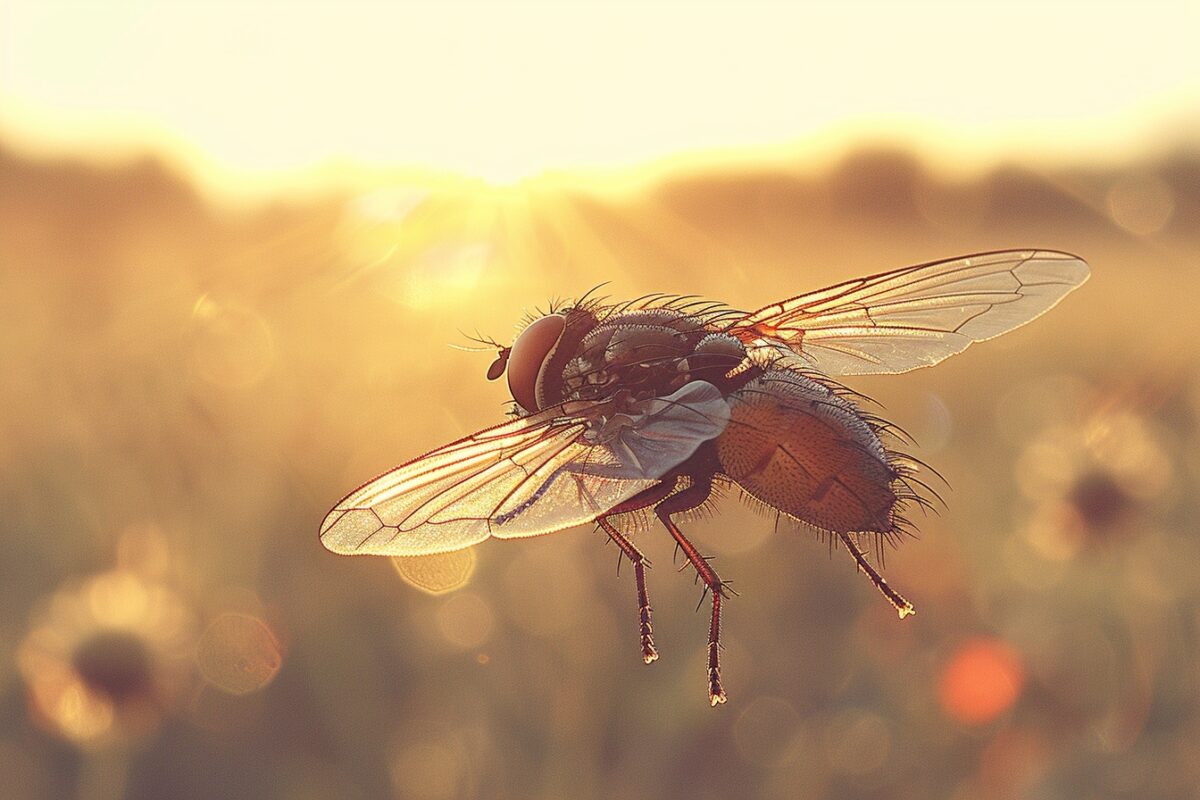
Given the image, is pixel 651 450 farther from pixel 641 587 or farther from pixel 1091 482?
pixel 1091 482

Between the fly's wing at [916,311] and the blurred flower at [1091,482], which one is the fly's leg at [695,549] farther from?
the blurred flower at [1091,482]

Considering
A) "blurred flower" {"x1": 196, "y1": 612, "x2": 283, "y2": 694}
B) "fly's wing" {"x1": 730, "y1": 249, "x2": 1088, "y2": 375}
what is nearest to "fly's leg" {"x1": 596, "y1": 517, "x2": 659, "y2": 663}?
"fly's wing" {"x1": 730, "y1": 249, "x2": 1088, "y2": 375}

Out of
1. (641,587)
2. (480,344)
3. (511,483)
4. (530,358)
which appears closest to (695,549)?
(641,587)

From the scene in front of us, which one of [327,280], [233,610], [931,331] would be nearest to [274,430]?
[233,610]

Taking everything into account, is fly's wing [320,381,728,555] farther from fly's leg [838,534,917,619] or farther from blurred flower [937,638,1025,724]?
blurred flower [937,638,1025,724]

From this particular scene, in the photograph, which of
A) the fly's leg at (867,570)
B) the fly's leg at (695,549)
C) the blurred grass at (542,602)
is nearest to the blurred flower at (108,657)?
the blurred grass at (542,602)

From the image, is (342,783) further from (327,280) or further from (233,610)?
(327,280)
